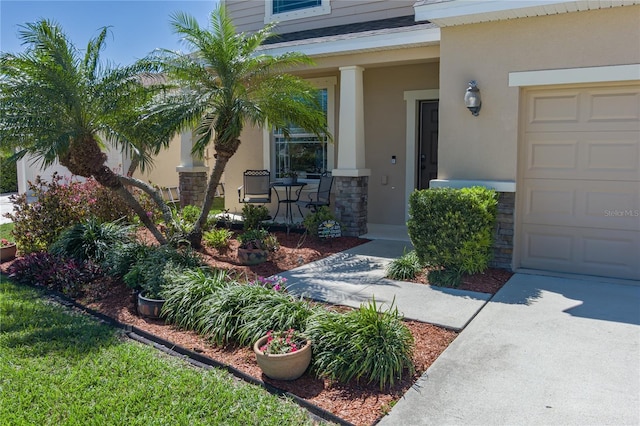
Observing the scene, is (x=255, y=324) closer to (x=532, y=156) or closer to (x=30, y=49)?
(x=532, y=156)

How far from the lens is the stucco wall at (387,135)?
977cm

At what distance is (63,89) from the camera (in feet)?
21.2

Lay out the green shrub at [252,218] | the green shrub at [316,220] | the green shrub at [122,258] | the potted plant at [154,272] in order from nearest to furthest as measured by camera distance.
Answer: the potted plant at [154,272], the green shrub at [122,258], the green shrub at [316,220], the green shrub at [252,218]

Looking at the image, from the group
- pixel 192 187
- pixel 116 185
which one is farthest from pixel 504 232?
pixel 192 187

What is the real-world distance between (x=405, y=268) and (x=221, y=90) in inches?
147

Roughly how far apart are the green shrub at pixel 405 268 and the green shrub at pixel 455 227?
8.4 inches

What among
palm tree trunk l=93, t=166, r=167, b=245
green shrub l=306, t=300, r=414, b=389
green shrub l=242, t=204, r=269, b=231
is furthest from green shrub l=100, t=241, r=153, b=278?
green shrub l=306, t=300, r=414, b=389

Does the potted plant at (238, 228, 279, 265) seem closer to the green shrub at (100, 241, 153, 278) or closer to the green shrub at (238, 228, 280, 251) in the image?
the green shrub at (238, 228, 280, 251)

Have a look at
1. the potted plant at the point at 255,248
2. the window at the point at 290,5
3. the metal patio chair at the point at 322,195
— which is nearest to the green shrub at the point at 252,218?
the metal patio chair at the point at 322,195

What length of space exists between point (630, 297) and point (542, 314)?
4.03ft

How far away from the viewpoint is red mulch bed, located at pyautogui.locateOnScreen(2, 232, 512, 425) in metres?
3.38

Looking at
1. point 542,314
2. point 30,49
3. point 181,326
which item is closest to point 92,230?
point 30,49

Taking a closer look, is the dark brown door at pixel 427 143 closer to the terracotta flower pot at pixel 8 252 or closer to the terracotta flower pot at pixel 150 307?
the terracotta flower pot at pixel 150 307

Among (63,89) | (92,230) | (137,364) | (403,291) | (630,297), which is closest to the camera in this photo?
(137,364)
